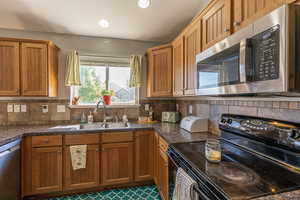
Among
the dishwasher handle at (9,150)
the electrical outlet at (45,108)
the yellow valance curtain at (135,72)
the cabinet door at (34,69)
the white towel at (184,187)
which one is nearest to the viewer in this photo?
the white towel at (184,187)

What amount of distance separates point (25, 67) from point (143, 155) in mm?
2074

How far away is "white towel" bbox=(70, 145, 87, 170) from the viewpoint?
6.59 feet

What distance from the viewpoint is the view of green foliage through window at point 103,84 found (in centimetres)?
280

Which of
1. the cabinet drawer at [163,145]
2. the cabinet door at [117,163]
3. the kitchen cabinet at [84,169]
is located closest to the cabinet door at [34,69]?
the kitchen cabinet at [84,169]

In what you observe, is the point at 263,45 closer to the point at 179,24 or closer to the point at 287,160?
the point at 287,160

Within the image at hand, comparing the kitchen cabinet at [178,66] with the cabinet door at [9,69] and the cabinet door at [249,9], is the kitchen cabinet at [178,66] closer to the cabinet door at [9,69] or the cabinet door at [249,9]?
the cabinet door at [249,9]

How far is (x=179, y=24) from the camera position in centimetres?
239

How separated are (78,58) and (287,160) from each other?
9.31 ft

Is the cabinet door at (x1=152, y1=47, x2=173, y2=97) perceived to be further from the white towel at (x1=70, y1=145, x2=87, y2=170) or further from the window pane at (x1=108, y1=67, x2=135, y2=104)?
the white towel at (x1=70, y1=145, x2=87, y2=170)

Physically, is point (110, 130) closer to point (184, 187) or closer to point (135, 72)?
point (135, 72)

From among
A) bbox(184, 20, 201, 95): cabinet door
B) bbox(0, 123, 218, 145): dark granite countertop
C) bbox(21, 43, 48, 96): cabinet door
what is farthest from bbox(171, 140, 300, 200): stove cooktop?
bbox(21, 43, 48, 96): cabinet door

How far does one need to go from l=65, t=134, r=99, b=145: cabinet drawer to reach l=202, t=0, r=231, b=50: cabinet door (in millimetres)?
1737

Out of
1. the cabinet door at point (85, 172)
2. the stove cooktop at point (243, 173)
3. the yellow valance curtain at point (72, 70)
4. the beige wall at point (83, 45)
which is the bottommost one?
the cabinet door at point (85, 172)

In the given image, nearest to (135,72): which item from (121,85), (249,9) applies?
(121,85)
